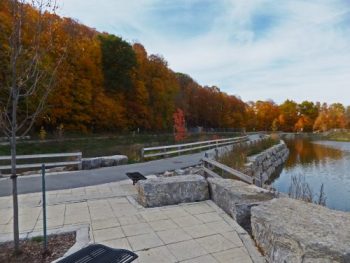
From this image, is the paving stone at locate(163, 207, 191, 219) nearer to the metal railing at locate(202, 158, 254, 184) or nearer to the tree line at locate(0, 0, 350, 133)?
the metal railing at locate(202, 158, 254, 184)

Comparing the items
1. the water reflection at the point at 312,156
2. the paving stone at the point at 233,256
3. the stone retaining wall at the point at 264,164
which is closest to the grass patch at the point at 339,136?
the water reflection at the point at 312,156

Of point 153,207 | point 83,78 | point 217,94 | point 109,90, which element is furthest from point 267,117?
point 153,207

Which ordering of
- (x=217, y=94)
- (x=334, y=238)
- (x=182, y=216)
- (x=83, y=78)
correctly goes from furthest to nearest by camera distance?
(x=217, y=94) → (x=83, y=78) → (x=182, y=216) → (x=334, y=238)

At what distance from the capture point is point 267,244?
3549 millimetres

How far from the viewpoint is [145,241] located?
168 inches

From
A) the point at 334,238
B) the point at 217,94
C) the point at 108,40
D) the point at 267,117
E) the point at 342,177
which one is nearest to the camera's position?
the point at 334,238

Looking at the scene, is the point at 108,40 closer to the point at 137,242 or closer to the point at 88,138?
the point at 88,138

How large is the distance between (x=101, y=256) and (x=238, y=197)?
2.63 m

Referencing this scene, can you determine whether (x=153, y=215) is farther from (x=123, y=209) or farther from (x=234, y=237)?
(x=234, y=237)

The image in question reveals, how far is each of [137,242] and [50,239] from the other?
4.28 feet

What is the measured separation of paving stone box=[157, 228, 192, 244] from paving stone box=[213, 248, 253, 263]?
0.68 metres

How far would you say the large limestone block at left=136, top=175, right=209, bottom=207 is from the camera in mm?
6039

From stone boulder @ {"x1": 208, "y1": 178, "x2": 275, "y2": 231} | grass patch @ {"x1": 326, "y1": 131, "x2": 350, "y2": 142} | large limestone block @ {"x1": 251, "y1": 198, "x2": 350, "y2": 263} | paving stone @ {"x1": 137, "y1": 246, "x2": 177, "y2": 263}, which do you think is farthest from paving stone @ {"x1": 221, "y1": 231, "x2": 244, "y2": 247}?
grass patch @ {"x1": 326, "y1": 131, "x2": 350, "y2": 142}

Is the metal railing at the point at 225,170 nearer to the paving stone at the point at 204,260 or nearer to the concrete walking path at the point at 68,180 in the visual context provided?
→ the concrete walking path at the point at 68,180
